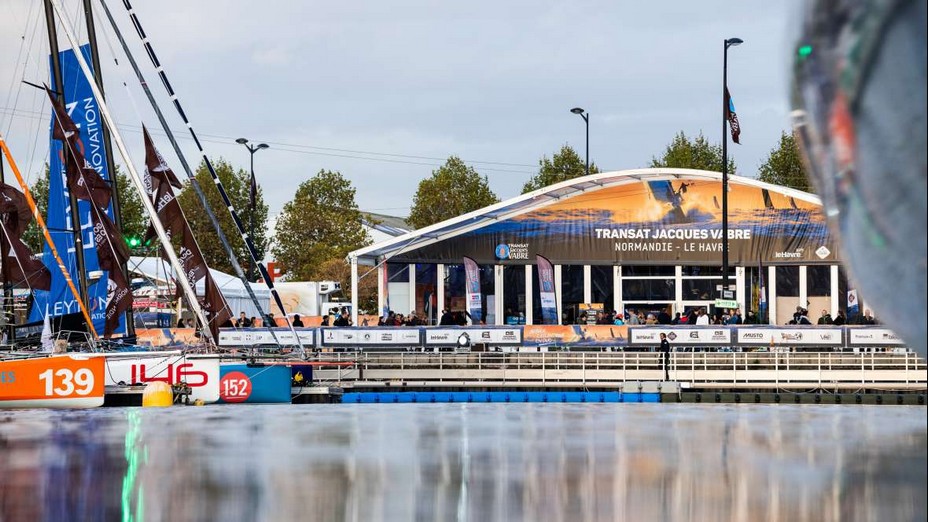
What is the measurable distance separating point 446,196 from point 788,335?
143ft

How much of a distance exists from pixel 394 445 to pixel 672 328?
1963 centimetres

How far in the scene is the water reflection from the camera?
717 centimetres

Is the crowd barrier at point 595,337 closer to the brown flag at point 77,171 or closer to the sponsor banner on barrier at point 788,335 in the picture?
the sponsor banner on barrier at point 788,335

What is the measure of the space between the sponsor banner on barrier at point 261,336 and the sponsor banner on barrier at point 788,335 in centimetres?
1143

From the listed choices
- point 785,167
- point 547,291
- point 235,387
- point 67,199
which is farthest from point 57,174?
point 785,167

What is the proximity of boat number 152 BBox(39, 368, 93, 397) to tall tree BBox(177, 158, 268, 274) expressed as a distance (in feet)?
169

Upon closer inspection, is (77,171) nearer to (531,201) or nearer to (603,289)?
(531,201)

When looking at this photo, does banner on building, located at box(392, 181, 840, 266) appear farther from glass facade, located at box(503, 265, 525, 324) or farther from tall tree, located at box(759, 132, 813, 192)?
tall tree, located at box(759, 132, 813, 192)

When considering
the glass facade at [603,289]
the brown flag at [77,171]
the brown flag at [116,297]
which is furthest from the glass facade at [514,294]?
the brown flag at [77,171]

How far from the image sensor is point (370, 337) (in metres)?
29.9

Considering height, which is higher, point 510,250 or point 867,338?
point 510,250

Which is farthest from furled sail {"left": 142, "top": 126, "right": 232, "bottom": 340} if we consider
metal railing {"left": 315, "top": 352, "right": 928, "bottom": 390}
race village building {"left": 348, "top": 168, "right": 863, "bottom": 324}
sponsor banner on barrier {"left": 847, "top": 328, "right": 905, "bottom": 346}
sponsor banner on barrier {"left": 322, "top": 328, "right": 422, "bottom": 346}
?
race village building {"left": 348, "top": 168, "right": 863, "bottom": 324}

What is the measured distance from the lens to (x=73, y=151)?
82.5ft

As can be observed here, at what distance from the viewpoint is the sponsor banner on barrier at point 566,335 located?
30.9 m
